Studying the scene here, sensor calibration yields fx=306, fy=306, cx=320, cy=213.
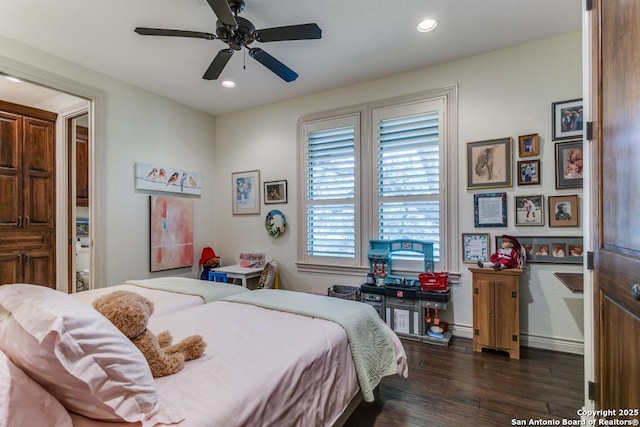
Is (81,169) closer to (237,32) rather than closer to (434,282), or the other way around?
(237,32)

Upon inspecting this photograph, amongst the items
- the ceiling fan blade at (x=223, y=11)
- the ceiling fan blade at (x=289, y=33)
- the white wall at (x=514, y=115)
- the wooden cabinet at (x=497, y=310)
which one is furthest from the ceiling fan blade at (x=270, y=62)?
the wooden cabinet at (x=497, y=310)

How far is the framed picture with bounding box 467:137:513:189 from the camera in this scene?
9.55 feet

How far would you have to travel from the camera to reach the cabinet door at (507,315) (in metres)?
2.61

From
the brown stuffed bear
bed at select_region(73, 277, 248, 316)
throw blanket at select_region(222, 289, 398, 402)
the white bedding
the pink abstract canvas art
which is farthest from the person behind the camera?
the pink abstract canvas art

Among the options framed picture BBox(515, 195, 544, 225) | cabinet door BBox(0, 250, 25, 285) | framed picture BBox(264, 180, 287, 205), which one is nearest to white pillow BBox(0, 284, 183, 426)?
framed picture BBox(515, 195, 544, 225)

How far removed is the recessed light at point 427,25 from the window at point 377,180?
29.6 inches

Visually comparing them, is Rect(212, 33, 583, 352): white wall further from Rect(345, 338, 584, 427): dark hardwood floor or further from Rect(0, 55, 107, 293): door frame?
Rect(0, 55, 107, 293): door frame

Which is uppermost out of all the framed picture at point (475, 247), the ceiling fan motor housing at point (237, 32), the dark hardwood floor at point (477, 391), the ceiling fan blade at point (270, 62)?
the ceiling fan motor housing at point (237, 32)

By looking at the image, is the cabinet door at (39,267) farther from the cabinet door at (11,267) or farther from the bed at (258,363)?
the bed at (258,363)

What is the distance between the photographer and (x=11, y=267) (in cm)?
350

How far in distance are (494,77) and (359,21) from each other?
1481 mm

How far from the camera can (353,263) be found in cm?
364

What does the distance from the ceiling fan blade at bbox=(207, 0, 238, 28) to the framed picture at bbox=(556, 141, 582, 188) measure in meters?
2.86

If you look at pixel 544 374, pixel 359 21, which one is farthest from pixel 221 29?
pixel 544 374
